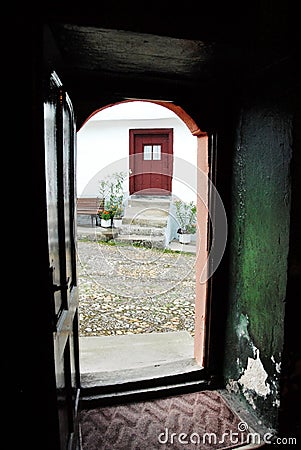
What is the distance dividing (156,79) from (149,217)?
609 centimetres

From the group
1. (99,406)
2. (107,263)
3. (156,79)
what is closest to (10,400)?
(99,406)

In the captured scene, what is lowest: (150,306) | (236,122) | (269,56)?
(150,306)

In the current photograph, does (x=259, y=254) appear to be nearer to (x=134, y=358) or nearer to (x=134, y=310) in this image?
(x=134, y=358)

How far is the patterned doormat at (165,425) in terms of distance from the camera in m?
1.68

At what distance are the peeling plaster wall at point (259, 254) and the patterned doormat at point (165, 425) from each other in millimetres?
167

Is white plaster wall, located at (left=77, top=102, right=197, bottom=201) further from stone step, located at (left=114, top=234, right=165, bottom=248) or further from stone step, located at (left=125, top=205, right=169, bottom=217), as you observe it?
stone step, located at (left=114, top=234, right=165, bottom=248)

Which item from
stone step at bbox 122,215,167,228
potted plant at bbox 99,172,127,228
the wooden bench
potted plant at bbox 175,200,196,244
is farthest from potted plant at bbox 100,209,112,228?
potted plant at bbox 175,200,196,244

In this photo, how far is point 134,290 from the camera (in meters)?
4.67

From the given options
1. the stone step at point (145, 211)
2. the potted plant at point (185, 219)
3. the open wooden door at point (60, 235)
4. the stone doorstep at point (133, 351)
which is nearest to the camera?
the open wooden door at point (60, 235)

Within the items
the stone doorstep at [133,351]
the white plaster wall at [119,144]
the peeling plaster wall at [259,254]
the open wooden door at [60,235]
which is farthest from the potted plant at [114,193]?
the open wooden door at [60,235]

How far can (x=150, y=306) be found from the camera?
412cm

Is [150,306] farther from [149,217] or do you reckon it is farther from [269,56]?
[149,217]

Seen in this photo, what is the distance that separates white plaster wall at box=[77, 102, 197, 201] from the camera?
8.20m

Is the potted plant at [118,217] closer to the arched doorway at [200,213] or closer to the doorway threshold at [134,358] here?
the doorway threshold at [134,358]
